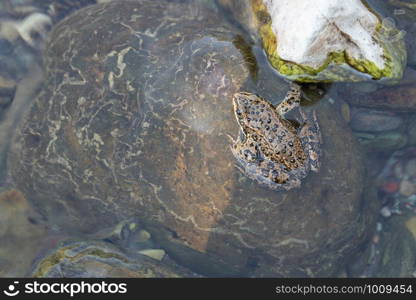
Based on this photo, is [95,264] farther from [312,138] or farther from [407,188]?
[407,188]

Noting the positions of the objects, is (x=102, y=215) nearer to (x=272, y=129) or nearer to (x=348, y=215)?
(x=272, y=129)

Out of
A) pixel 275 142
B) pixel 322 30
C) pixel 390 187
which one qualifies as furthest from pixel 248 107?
pixel 390 187

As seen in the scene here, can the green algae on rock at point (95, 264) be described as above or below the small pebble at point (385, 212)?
above

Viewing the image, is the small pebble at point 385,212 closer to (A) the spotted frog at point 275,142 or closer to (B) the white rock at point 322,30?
(A) the spotted frog at point 275,142

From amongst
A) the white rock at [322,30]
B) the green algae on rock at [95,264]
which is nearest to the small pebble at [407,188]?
the white rock at [322,30]

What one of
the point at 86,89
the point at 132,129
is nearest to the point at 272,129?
the point at 132,129
